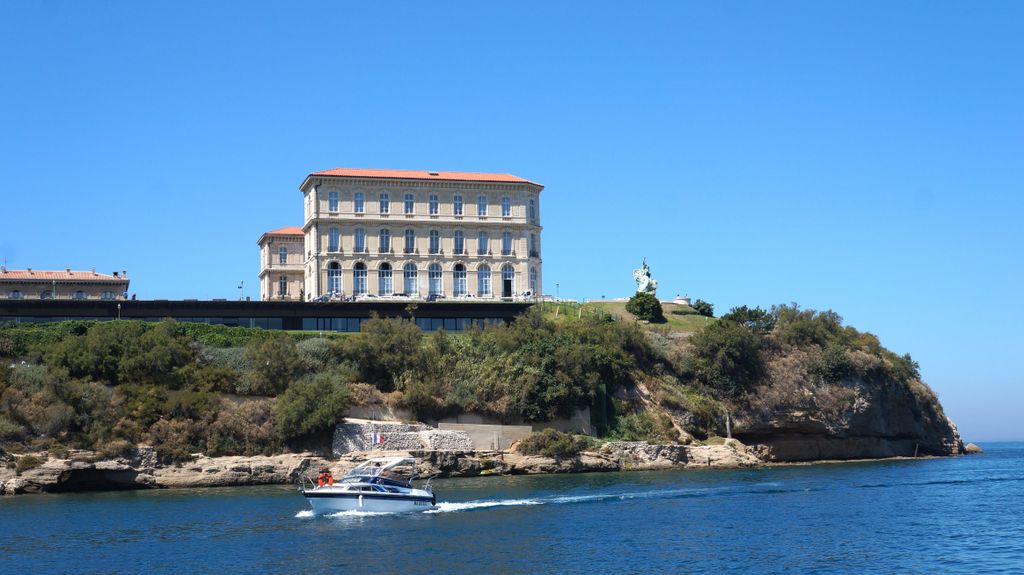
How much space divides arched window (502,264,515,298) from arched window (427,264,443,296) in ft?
18.3

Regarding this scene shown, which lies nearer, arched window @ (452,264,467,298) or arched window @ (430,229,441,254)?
arched window @ (452,264,467,298)

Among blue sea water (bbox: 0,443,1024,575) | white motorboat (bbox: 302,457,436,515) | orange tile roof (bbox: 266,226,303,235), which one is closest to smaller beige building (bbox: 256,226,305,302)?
orange tile roof (bbox: 266,226,303,235)

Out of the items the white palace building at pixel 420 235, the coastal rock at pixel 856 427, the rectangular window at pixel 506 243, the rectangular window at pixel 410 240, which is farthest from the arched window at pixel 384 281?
the coastal rock at pixel 856 427

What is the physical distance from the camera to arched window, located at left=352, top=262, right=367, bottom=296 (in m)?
95.7

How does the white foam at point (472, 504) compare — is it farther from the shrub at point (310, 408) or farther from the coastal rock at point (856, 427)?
the coastal rock at point (856, 427)

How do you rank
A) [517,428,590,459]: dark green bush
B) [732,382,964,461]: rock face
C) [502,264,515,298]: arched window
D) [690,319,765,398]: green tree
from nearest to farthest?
[517,428,590,459]: dark green bush → [732,382,964,461]: rock face → [690,319,765,398]: green tree → [502,264,515,298]: arched window

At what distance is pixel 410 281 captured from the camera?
9738cm

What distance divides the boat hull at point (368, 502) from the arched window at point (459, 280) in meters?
50.2

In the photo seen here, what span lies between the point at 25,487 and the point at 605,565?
3346cm

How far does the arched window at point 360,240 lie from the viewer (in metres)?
96.7

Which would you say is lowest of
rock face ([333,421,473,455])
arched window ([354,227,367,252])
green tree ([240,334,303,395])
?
rock face ([333,421,473,455])

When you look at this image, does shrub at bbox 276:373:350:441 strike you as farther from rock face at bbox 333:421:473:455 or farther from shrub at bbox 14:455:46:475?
shrub at bbox 14:455:46:475

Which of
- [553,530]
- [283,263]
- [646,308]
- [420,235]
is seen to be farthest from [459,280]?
[553,530]

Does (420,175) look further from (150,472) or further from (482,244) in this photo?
(150,472)
